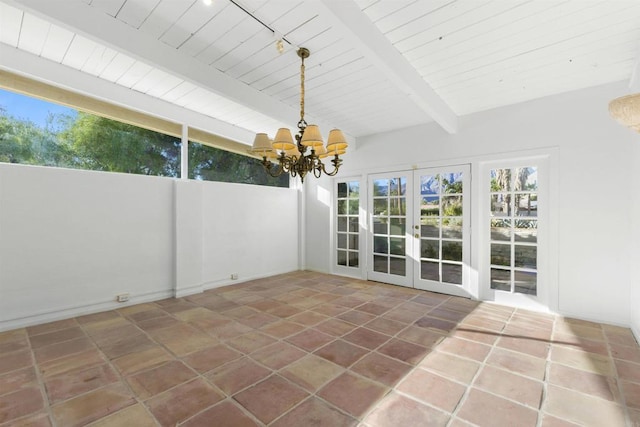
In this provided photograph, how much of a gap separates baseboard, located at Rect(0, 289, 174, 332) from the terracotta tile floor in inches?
5.2

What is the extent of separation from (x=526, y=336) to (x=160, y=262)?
15.5 feet

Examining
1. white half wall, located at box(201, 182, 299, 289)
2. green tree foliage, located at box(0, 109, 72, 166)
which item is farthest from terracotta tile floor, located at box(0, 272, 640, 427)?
green tree foliage, located at box(0, 109, 72, 166)

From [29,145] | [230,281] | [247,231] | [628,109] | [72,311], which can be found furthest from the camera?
[247,231]

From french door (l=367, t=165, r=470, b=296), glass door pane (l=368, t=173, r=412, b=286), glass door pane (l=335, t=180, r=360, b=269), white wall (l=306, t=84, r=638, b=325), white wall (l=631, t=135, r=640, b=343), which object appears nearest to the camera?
white wall (l=631, t=135, r=640, b=343)

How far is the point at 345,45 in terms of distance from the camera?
2.62 metres

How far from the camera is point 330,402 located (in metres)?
1.86

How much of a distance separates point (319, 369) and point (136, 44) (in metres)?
3.23

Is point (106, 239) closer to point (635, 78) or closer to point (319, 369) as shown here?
point (319, 369)

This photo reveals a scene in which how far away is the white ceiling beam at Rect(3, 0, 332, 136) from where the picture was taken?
82.1 inches

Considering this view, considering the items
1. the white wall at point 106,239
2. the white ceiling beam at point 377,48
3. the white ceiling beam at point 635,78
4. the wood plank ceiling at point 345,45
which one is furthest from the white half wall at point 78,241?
the white ceiling beam at point 635,78

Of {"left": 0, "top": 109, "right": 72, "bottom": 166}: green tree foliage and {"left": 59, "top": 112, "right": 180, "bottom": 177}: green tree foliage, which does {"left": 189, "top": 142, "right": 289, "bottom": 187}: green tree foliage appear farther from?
{"left": 0, "top": 109, "right": 72, "bottom": 166}: green tree foliage

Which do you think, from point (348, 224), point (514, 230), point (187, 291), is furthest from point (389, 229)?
point (187, 291)

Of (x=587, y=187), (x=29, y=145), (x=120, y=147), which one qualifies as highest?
(x=120, y=147)

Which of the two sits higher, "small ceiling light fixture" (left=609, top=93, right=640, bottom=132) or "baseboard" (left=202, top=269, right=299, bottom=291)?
"small ceiling light fixture" (left=609, top=93, right=640, bottom=132)
